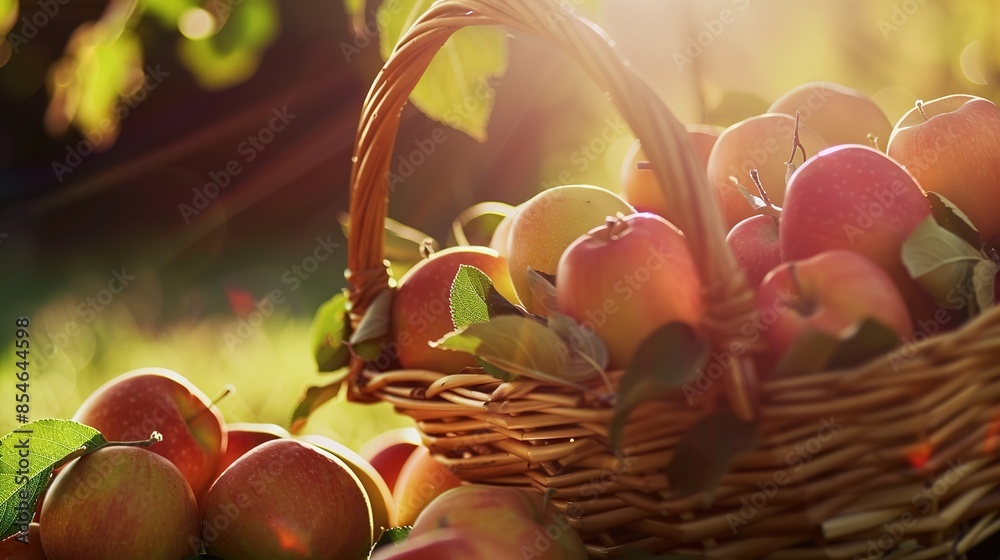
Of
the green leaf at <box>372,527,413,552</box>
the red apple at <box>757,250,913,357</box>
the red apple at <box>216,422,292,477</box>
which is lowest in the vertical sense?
the green leaf at <box>372,527,413,552</box>

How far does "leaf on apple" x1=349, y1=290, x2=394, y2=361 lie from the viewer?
0.94m

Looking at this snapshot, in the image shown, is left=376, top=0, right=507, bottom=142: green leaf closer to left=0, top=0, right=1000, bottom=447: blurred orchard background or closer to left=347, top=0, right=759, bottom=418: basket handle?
left=0, top=0, right=1000, bottom=447: blurred orchard background

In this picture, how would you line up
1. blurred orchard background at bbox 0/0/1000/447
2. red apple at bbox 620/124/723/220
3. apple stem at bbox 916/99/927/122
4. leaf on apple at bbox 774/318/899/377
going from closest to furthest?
leaf on apple at bbox 774/318/899/377 → apple stem at bbox 916/99/927/122 → red apple at bbox 620/124/723/220 → blurred orchard background at bbox 0/0/1000/447

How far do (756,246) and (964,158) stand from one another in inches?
8.2

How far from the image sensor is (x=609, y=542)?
693mm

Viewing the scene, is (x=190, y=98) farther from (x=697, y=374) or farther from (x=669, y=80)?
(x=697, y=374)

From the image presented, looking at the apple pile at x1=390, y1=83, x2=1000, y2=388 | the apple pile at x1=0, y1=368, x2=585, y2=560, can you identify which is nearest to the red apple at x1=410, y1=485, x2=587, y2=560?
the apple pile at x1=0, y1=368, x2=585, y2=560

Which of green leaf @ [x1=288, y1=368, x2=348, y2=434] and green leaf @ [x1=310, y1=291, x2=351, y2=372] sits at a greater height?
green leaf @ [x1=310, y1=291, x2=351, y2=372]

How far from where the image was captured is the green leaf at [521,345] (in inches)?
24.8

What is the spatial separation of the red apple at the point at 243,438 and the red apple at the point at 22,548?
0.59 feet

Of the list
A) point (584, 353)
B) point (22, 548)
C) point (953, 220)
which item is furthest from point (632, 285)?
point (22, 548)

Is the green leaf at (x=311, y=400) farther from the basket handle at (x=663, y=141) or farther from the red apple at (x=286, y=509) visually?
the basket handle at (x=663, y=141)

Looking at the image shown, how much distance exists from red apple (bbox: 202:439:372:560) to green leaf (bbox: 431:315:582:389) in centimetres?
23

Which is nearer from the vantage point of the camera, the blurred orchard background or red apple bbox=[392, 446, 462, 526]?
red apple bbox=[392, 446, 462, 526]
